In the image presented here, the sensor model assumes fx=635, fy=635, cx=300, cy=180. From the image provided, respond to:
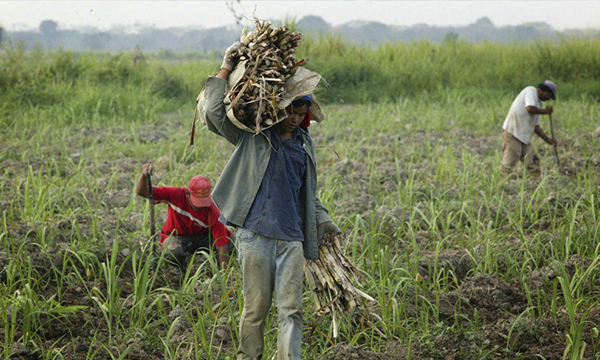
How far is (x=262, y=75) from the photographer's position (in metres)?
2.82

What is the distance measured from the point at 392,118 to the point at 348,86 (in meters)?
4.08

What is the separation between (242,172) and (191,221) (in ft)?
5.37

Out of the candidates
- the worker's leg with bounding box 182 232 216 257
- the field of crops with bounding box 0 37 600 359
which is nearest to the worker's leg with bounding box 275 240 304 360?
the field of crops with bounding box 0 37 600 359

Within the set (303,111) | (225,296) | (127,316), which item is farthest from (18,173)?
(303,111)

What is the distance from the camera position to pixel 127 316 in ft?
11.5

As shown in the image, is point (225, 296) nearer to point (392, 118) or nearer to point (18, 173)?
point (18, 173)

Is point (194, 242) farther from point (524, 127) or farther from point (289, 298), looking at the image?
point (524, 127)

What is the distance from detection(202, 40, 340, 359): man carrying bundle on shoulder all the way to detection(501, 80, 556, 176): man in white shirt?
4697 mm

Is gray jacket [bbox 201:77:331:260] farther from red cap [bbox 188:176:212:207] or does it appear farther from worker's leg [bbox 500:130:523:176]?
worker's leg [bbox 500:130:523:176]

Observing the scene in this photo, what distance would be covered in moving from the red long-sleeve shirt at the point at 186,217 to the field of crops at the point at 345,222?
9.4 inches

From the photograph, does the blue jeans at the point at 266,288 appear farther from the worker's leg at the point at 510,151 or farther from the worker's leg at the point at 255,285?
the worker's leg at the point at 510,151

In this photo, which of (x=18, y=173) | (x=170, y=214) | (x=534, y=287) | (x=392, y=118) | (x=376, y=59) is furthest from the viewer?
(x=376, y=59)

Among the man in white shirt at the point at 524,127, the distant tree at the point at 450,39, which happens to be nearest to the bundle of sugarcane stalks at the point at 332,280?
the man in white shirt at the point at 524,127

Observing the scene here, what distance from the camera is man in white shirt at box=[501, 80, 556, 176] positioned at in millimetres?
7033
